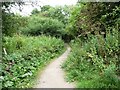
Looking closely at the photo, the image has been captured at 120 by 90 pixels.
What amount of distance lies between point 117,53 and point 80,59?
2.43 meters

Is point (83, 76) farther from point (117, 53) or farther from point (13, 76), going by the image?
point (13, 76)

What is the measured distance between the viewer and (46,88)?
7660 millimetres

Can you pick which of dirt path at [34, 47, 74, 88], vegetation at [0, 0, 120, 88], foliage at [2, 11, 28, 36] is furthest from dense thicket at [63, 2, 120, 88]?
foliage at [2, 11, 28, 36]

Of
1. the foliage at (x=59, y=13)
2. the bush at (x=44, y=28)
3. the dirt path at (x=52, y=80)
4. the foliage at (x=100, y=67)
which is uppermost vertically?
the foliage at (x=59, y=13)

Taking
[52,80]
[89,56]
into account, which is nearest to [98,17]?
[89,56]

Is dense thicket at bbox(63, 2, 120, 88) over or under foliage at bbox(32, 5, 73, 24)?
under

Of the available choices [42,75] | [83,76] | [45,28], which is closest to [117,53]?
[83,76]

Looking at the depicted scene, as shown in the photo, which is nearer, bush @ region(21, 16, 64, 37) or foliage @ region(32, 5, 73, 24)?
bush @ region(21, 16, 64, 37)

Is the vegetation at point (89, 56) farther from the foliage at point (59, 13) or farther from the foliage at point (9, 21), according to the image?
the foliage at point (59, 13)

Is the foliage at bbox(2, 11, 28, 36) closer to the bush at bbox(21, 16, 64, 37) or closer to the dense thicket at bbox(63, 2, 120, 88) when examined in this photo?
the dense thicket at bbox(63, 2, 120, 88)

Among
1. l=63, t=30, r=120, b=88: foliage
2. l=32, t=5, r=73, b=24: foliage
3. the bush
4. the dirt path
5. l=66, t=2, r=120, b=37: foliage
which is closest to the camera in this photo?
l=63, t=30, r=120, b=88: foliage

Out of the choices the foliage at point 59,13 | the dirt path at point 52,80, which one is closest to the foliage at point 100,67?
the dirt path at point 52,80

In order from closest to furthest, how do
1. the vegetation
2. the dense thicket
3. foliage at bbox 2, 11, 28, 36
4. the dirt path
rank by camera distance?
the dense thicket → the vegetation → the dirt path → foliage at bbox 2, 11, 28, 36

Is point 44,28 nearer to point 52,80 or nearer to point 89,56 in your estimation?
point 89,56
